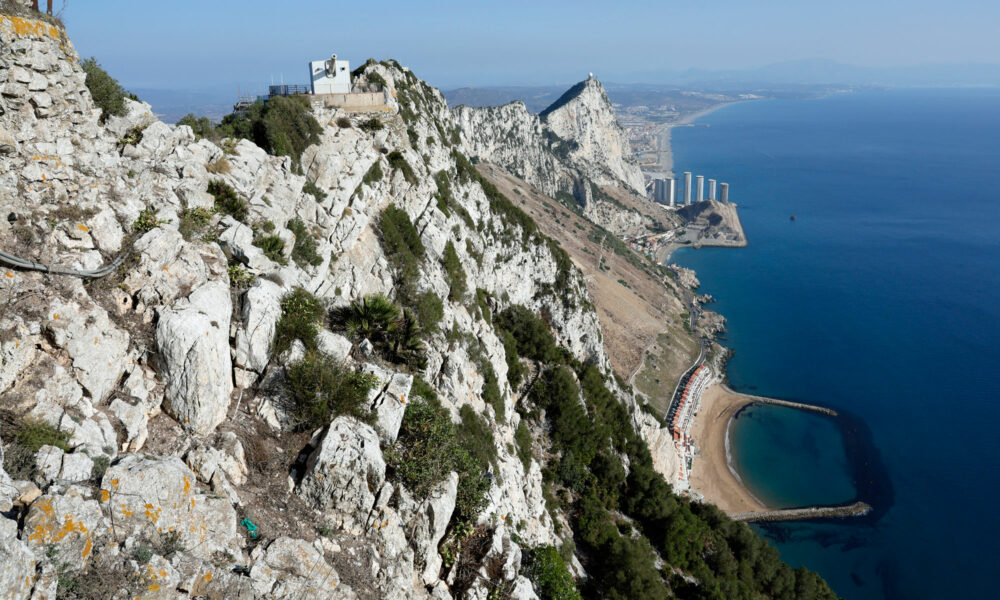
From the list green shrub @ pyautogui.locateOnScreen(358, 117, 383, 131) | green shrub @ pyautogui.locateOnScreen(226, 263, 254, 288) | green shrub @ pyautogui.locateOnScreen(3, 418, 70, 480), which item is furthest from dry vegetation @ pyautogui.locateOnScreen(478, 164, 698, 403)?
green shrub @ pyautogui.locateOnScreen(3, 418, 70, 480)

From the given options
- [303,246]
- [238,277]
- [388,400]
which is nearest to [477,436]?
[388,400]

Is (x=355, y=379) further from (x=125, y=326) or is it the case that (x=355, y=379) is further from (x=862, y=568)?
(x=862, y=568)

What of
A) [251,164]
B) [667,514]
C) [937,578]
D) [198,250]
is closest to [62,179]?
[198,250]

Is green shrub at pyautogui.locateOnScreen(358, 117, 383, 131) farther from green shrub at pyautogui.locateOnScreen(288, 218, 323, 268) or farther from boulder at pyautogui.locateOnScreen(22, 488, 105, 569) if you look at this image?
boulder at pyautogui.locateOnScreen(22, 488, 105, 569)

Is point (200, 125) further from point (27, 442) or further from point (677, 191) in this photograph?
point (677, 191)

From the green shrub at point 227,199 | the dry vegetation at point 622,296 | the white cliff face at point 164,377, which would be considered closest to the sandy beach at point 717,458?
the dry vegetation at point 622,296

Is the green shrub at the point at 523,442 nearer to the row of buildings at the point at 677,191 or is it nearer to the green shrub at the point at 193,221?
the green shrub at the point at 193,221
